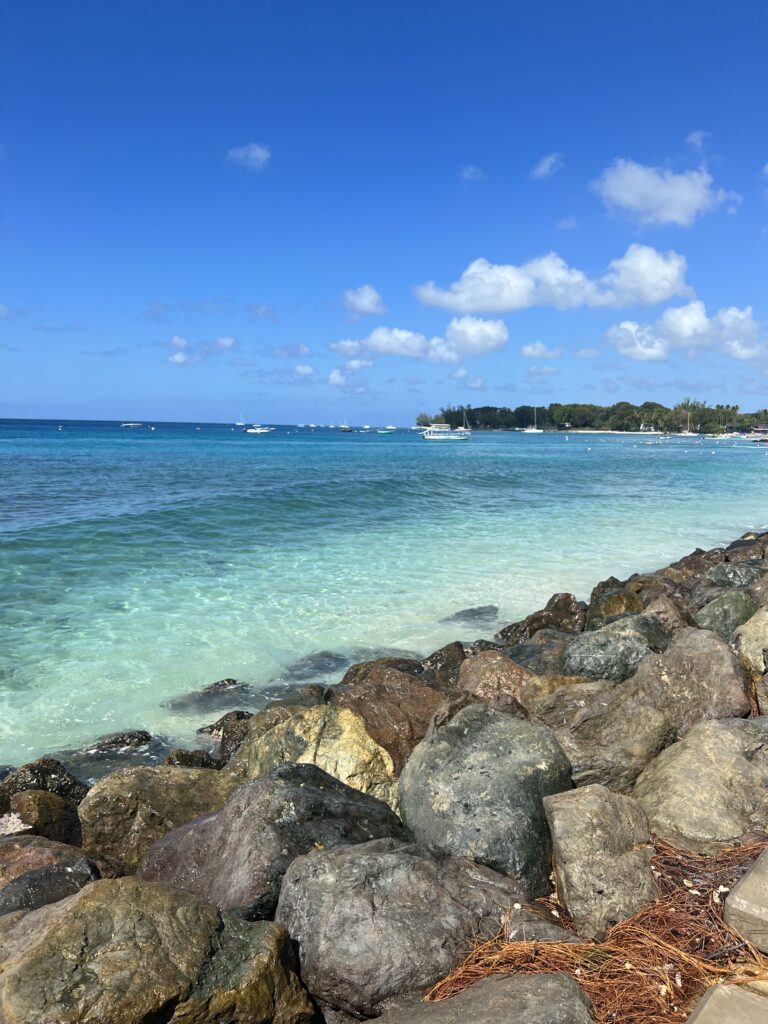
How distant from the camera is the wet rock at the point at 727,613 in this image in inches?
335

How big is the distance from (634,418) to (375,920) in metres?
193

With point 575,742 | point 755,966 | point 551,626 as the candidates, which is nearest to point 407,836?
point 575,742

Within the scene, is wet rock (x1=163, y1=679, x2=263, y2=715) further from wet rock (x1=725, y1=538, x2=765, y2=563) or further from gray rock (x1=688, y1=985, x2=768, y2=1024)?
wet rock (x1=725, y1=538, x2=765, y2=563)

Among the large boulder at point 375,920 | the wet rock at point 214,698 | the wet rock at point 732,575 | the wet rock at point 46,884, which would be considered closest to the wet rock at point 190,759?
the wet rock at point 214,698

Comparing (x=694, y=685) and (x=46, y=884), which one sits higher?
(x=694, y=685)

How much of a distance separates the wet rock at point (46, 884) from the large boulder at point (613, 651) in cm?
484

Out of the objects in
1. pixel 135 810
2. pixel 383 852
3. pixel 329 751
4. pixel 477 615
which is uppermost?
pixel 383 852

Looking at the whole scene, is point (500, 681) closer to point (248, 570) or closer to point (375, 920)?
point (375, 920)

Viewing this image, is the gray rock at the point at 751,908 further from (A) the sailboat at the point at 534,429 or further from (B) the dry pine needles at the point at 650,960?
(A) the sailboat at the point at 534,429

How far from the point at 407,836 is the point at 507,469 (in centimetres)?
4636

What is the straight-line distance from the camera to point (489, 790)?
3.85m

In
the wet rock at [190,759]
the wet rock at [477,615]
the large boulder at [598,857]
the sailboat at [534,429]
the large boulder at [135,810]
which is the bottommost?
the wet rock at [477,615]

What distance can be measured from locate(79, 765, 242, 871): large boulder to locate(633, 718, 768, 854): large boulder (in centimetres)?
277

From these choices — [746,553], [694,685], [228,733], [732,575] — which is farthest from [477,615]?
[746,553]
